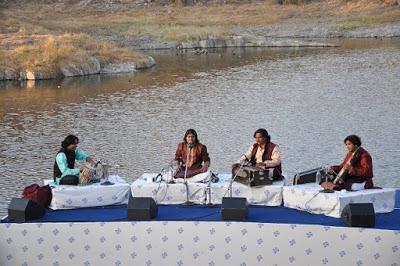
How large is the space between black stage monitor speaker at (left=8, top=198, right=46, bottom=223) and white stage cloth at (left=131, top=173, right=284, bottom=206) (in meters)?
1.73

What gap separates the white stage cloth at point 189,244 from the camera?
10.7 metres

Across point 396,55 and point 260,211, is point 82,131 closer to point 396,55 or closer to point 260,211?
point 260,211

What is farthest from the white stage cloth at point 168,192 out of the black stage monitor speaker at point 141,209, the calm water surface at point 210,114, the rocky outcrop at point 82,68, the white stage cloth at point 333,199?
the rocky outcrop at point 82,68

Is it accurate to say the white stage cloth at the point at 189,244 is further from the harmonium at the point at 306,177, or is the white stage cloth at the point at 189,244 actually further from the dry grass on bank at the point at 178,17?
the dry grass on bank at the point at 178,17

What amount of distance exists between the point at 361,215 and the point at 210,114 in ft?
60.4

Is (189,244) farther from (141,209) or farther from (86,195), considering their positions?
(86,195)

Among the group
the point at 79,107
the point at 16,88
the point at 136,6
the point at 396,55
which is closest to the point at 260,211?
the point at 79,107

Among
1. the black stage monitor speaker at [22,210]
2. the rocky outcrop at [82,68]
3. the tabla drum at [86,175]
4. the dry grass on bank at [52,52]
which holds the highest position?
the dry grass on bank at [52,52]

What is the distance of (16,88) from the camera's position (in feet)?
128

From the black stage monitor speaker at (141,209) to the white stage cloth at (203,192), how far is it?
883 mm

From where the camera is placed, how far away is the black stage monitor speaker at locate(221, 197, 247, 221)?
435 inches

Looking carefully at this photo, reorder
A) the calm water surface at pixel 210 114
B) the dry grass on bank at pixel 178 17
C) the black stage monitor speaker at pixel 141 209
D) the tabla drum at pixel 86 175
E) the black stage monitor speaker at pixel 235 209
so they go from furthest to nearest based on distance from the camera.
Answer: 1. the dry grass on bank at pixel 178 17
2. the calm water surface at pixel 210 114
3. the tabla drum at pixel 86 175
4. the black stage monitor speaker at pixel 141 209
5. the black stage monitor speaker at pixel 235 209

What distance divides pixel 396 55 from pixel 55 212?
139 feet

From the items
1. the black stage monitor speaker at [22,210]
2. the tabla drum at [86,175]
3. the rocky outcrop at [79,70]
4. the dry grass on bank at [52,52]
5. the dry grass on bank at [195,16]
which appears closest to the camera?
the black stage monitor speaker at [22,210]
